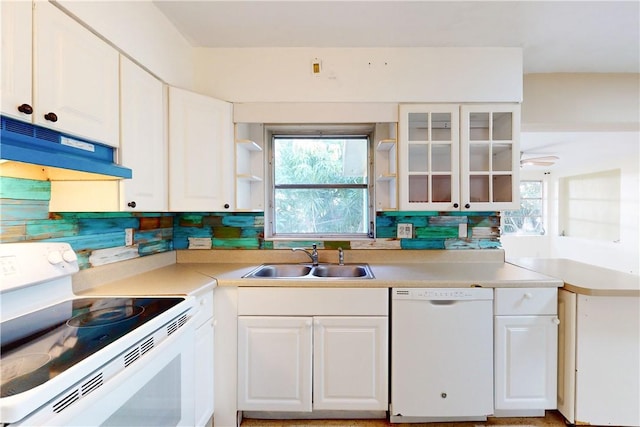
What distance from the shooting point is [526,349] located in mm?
1541

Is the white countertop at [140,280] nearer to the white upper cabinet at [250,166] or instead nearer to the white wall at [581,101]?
the white upper cabinet at [250,166]

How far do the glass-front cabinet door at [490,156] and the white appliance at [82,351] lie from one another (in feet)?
6.14

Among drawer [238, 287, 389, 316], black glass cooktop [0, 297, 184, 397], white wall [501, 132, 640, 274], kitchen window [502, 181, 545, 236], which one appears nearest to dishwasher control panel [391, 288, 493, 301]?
drawer [238, 287, 389, 316]

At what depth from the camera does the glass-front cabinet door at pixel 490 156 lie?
1830 millimetres

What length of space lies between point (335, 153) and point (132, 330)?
1.84 m

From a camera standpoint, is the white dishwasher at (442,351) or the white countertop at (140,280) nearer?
the white countertop at (140,280)

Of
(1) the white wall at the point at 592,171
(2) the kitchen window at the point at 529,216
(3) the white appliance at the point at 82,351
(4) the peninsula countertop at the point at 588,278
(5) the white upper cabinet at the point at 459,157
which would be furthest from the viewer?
(2) the kitchen window at the point at 529,216

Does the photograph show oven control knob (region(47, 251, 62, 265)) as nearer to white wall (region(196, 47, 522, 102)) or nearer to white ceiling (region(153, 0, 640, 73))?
white wall (region(196, 47, 522, 102))

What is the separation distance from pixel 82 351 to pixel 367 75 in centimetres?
200

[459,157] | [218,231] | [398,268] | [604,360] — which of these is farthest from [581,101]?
[218,231]

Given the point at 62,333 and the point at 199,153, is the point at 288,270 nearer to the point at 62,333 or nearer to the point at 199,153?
the point at 199,153

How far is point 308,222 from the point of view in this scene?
7.56 ft

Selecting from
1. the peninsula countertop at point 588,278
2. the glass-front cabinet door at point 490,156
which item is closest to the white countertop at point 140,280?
the glass-front cabinet door at point 490,156

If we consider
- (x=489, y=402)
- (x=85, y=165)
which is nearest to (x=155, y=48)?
(x=85, y=165)
